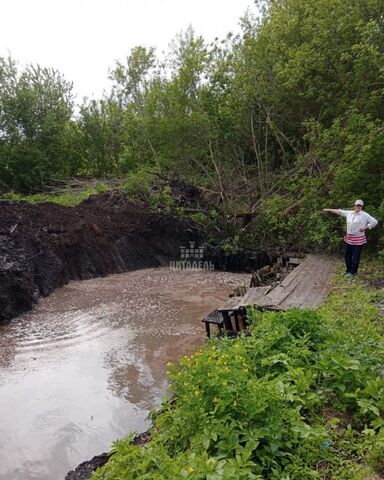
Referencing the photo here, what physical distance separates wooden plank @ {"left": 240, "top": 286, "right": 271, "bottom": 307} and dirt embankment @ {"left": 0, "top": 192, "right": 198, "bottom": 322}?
5.80 metres

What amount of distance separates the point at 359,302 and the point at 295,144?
1027 centimetres

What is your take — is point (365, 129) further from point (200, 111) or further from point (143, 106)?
point (143, 106)

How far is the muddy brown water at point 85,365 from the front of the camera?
5.12 m

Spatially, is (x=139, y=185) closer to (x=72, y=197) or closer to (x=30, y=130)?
(x=72, y=197)

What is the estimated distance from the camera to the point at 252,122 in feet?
53.1

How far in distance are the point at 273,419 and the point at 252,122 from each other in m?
14.4

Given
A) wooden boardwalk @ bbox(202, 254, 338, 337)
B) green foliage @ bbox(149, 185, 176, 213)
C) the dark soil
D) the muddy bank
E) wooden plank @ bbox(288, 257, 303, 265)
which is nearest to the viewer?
the dark soil

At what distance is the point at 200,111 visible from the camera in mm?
16578

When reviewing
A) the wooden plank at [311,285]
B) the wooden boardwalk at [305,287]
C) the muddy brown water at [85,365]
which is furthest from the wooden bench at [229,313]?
the wooden plank at [311,285]

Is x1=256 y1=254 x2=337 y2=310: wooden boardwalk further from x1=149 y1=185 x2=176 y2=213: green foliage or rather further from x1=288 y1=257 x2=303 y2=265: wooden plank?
x1=149 y1=185 x2=176 y2=213: green foliage

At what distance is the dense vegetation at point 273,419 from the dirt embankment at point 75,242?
747 centimetres

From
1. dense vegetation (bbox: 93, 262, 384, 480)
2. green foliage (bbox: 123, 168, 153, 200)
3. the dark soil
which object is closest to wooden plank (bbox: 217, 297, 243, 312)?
dense vegetation (bbox: 93, 262, 384, 480)

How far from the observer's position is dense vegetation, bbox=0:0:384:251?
11.6 metres

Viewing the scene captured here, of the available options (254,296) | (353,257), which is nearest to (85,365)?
(254,296)
